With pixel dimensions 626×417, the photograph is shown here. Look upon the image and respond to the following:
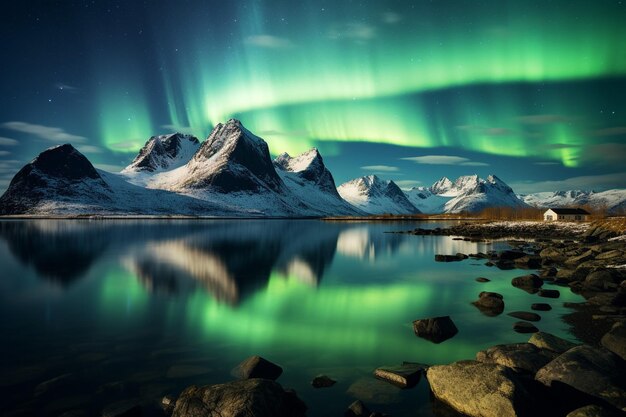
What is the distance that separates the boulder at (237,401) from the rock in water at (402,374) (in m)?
3.77

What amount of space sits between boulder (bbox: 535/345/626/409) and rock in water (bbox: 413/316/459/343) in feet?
20.1

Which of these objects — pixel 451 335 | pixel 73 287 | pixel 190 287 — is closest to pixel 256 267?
pixel 190 287

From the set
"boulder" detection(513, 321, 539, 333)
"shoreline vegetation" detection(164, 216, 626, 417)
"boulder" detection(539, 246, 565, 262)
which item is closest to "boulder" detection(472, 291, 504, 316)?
"boulder" detection(513, 321, 539, 333)

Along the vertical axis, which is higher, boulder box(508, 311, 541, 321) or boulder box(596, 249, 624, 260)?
boulder box(596, 249, 624, 260)

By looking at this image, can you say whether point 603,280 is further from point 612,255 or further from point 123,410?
point 123,410

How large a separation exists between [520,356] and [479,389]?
3511 millimetres

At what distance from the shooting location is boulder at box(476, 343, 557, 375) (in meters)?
13.0

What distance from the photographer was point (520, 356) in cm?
1343

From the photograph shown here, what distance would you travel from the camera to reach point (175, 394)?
1215 cm

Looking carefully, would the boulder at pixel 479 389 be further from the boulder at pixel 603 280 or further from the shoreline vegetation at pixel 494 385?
the boulder at pixel 603 280

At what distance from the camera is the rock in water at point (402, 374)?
516 inches

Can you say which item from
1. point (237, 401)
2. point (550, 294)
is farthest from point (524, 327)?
point (237, 401)

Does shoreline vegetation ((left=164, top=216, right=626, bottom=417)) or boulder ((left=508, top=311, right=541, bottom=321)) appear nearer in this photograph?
shoreline vegetation ((left=164, top=216, right=626, bottom=417))

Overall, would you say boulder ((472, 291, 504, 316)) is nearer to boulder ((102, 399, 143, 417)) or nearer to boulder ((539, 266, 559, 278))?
boulder ((539, 266, 559, 278))
